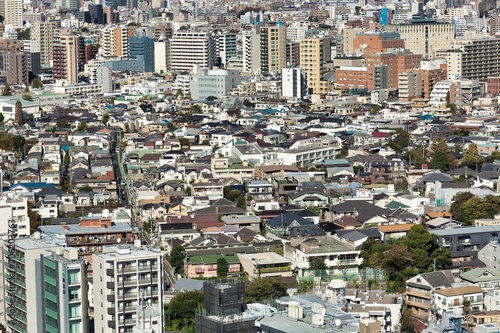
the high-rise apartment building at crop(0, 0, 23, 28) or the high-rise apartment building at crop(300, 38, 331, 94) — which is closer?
the high-rise apartment building at crop(300, 38, 331, 94)

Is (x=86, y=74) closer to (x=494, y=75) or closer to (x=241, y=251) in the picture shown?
(x=494, y=75)

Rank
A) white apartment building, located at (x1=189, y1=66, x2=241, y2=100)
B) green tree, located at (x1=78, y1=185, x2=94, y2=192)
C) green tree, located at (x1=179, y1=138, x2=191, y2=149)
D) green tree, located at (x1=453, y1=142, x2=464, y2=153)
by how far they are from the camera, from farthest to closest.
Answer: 1. white apartment building, located at (x1=189, y1=66, x2=241, y2=100)
2. green tree, located at (x1=179, y1=138, x2=191, y2=149)
3. green tree, located at (x1=453, y1=142, x2=464, y2=153)
4. green tree, located at (x1=78, y1=185, x2=94, y2=192)

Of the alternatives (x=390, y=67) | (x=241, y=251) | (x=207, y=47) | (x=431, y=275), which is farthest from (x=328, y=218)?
(x=207, y=47)

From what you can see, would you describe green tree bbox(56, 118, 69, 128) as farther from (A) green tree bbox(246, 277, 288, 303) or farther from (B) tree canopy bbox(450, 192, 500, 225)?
(A) green tree bbox(246, 277, 288, 303)

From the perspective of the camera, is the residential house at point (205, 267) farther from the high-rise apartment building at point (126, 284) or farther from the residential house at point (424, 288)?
the high-rise apartment building at point (126, 284)

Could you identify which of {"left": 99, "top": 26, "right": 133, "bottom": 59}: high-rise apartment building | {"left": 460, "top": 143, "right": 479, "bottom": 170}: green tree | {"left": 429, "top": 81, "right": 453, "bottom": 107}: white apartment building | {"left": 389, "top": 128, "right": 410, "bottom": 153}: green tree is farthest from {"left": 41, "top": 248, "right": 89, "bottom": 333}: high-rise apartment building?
{"left": 99, "top": 26, "right": 133, "bottom": 59}: high-rise apartment building

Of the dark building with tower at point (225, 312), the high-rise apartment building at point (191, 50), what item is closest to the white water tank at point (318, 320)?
the dark building with tower at point (225, 312)
